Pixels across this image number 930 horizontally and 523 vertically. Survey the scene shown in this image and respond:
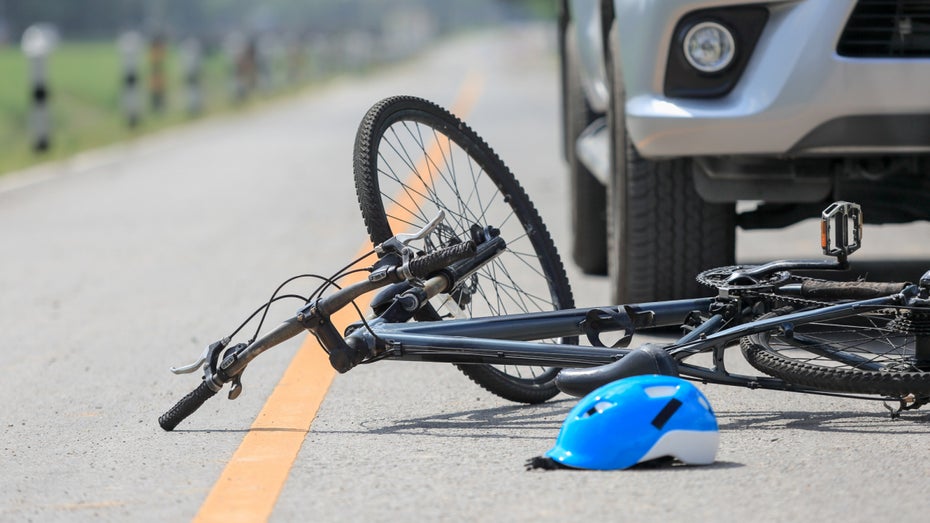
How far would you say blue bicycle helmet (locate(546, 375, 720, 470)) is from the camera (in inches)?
141

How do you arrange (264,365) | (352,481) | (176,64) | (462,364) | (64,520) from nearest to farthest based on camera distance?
(64,520), (352,481), (462,364), (264,365), (176,64)

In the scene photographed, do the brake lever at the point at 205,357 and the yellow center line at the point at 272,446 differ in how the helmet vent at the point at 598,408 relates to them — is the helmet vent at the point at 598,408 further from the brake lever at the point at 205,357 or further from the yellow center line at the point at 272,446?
the brake lever at the point at 205,357

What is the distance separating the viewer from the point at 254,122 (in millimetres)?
22375

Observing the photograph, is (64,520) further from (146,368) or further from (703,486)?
(146,368)

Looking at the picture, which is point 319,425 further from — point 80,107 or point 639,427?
point 80,107

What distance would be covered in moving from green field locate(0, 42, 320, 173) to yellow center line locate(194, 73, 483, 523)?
9.72 meters

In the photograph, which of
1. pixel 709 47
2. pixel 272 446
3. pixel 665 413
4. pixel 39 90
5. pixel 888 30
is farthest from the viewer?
pixel 39 90

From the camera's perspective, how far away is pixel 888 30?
4754 millimetres

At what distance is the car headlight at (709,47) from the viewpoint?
483 centimetres

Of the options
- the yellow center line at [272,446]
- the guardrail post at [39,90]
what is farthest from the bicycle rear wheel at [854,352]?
the guardrail post at [39,90]

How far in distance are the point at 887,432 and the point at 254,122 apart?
1891 cm

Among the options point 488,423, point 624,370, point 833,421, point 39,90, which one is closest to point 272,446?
point 488,423

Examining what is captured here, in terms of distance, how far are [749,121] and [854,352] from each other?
937mm

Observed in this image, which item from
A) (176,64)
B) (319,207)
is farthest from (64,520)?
(176,64)
